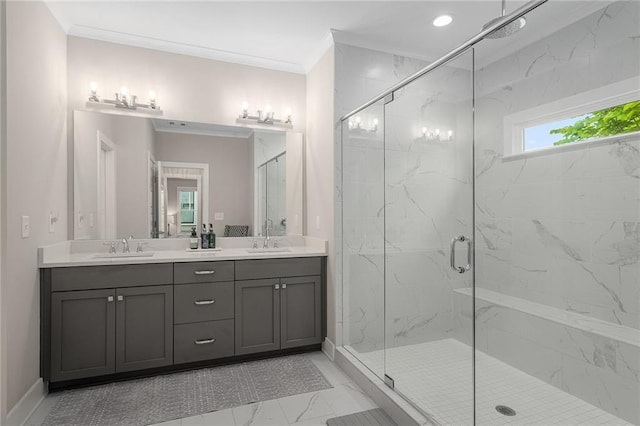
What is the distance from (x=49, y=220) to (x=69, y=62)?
1.31 m

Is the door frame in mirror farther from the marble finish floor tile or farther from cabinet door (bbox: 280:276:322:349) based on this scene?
the marble finish floor tile

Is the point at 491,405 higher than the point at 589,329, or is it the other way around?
the point at 589,329

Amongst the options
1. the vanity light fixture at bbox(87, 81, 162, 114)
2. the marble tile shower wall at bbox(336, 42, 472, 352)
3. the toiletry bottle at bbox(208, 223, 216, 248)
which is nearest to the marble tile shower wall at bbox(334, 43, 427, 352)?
the marble tile shower wall at bbox(336, 42, 472, 352)

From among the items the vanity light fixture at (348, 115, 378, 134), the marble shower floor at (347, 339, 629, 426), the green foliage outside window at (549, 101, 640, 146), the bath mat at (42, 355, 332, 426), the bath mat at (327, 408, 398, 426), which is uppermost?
the vanity light fixture at (348, 115, 378, 134)

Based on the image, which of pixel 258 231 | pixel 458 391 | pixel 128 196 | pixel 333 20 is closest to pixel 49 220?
pixel 128 196

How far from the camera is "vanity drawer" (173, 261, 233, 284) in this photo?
262 centimetres

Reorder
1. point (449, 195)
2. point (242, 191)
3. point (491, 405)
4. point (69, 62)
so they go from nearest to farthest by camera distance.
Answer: point (491, 405), point (449, 195), point (69, 62), point (242, 191)

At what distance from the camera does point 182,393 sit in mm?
2350

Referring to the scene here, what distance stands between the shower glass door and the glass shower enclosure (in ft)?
0.03

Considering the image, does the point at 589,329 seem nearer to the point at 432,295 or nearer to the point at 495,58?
the point at 432,295

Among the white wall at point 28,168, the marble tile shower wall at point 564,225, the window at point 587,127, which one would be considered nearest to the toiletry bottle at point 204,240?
the white wall at point 28,168

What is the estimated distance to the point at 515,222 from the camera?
2492mm

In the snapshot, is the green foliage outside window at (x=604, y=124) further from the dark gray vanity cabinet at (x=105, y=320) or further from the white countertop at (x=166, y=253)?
the dark gray vanity cabinet at (x=105, y=320)

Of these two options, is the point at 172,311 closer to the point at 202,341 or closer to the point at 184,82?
the point at 202,341
